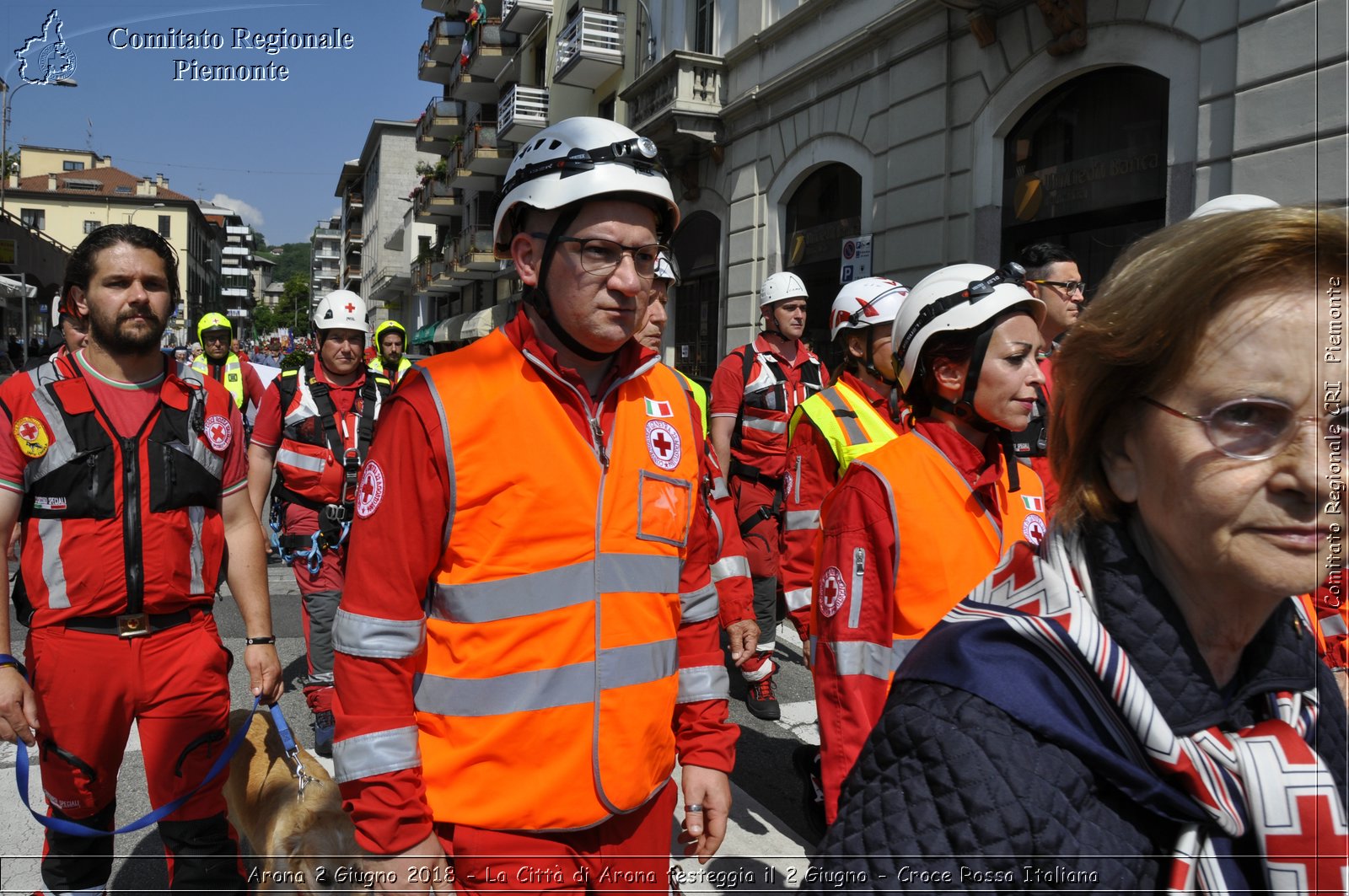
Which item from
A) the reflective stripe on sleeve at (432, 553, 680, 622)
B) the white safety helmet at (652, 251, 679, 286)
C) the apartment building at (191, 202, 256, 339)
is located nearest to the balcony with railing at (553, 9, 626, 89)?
the white safety helmet at (652, 251, 679, 286)

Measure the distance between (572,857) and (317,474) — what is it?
391 cm

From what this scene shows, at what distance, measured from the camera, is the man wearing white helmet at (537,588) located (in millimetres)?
1934

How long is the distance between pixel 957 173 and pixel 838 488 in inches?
374

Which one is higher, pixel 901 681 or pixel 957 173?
pixel 957 173

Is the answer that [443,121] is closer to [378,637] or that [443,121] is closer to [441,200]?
[441,200]

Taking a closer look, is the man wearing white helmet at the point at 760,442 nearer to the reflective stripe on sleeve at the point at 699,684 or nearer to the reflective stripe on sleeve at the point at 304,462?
the reflective stripe on sleeve at the point at 304,462

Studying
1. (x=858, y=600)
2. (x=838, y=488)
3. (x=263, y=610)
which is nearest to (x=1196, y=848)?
(x=858, y=600)

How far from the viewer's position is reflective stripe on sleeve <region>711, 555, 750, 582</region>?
291cm

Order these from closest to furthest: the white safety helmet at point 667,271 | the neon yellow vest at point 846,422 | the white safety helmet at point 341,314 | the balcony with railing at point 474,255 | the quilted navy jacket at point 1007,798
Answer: the quilted navy jacket at point 1007,798
the neon yellow vest at point 846,422
the white safety helmet at point 667,271
the white safety helmet at point 341,314
the balcony with railing at point 474,255

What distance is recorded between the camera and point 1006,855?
101cm

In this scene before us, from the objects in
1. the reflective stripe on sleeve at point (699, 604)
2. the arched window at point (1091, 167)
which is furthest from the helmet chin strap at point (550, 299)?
the arched window at point (1091, 167)

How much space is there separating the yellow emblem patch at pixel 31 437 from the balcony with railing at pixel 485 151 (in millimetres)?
31779

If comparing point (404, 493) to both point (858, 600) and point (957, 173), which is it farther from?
point (957, 173)

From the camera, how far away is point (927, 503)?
241cm
